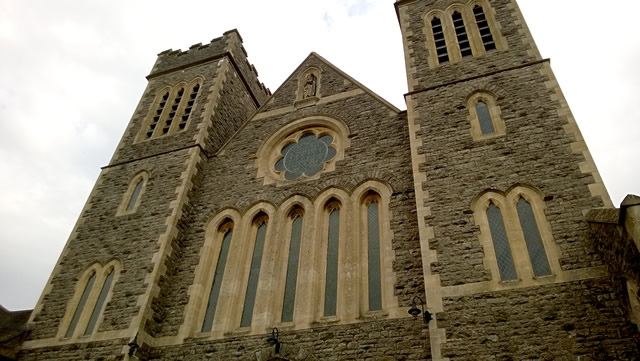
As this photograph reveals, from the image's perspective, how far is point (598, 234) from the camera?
7328mm

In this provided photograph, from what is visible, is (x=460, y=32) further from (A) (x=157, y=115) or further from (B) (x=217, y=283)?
(A) (x=157, y=115)

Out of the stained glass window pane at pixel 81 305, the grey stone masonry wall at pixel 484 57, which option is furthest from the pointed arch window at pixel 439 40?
the stained glass window pane at pixel 81 305

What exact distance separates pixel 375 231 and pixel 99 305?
21.8 feet

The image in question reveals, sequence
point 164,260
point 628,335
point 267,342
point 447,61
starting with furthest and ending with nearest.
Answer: point 447,61, point 164,260, point 267,342, point 628,335

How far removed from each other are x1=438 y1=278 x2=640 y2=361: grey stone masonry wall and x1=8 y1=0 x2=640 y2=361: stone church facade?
0.02 metres

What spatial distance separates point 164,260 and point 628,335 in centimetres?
914

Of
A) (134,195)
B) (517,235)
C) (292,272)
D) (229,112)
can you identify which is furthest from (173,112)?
(517,235)

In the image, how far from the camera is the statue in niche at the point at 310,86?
1462 cm

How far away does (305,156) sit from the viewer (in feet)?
41.7

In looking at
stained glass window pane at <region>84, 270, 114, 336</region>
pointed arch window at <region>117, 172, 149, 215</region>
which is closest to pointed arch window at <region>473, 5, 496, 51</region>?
pointed arch window at <region>117, 172, 149, 215</region>

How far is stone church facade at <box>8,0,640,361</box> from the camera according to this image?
7344 millimetres

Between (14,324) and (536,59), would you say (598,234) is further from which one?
(14,324)

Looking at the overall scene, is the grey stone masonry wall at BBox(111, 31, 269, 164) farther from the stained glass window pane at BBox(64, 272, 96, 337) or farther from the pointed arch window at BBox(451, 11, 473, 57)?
the pointed arch window at BBox(451, 11, 473, 57)

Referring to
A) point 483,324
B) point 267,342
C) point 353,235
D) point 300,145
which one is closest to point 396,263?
point 353,235
